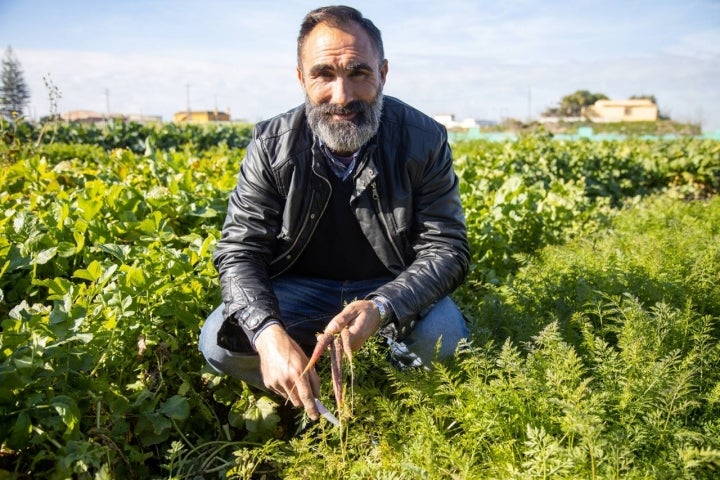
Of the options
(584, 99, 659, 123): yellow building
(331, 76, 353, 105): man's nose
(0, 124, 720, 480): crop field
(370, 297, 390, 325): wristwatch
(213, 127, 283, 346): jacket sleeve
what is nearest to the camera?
(0, 124, 720, 480): crop field

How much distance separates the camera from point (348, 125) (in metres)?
2.65

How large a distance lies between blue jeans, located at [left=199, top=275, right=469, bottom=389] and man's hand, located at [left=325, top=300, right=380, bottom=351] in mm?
157

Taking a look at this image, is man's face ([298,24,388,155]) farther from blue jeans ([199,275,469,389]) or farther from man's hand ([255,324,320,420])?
man's hand ([255,324,320,420])

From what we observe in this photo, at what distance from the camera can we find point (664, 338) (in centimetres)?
249

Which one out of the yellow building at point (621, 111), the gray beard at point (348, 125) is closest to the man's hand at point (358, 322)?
the gray beard at point (348, 125)

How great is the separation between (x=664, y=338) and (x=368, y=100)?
1.53 metres

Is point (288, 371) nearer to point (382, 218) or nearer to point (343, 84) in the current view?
point (382, 218)

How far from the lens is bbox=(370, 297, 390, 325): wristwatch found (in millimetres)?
2266

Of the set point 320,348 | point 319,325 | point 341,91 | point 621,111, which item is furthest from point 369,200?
point 621,111

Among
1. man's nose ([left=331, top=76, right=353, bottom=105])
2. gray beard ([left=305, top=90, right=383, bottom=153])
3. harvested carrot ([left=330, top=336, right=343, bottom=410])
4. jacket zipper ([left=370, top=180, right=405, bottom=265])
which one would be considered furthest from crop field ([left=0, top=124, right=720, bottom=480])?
man's nose ([left=331, top=76, right=353, bottom=105])

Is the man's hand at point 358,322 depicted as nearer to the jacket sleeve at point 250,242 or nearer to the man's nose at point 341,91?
the jacket sleeve at point 250,242

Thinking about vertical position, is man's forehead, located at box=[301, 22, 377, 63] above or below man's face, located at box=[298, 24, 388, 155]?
above

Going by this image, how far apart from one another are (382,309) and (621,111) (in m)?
78.2

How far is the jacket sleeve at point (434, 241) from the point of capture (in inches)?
96.3
